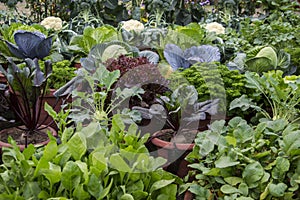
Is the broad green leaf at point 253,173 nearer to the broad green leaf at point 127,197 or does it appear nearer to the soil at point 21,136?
the broad green leaf at point 127,197

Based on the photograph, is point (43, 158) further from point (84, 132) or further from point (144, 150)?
point (144, 150)

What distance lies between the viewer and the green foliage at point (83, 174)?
1.30m

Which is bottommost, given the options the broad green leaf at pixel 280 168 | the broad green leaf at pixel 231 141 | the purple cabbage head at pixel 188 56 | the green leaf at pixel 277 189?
the green leaf at pixel 277 189

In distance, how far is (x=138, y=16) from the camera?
4.30 m

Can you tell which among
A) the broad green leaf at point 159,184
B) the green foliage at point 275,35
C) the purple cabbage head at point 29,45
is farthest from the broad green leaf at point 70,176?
the green foliage at point 275,35

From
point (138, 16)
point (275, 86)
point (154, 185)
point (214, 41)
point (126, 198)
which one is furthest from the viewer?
point (138, 16)

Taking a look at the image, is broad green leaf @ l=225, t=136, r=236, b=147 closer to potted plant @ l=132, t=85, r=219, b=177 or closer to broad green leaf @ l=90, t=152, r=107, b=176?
potted plant @ l=132, t=85, r=219, b=177

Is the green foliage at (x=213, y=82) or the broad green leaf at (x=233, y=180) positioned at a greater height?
the green foliage at (x=213, y=82)

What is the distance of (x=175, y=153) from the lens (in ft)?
6.07

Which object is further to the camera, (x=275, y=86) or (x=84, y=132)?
(x=275, y=86)

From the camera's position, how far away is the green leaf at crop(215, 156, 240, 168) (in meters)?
1.40

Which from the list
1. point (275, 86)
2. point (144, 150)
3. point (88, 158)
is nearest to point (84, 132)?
point (88, 158)

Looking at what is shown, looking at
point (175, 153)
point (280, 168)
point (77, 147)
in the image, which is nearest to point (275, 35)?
point (175, 153)

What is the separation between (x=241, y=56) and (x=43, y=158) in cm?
151
